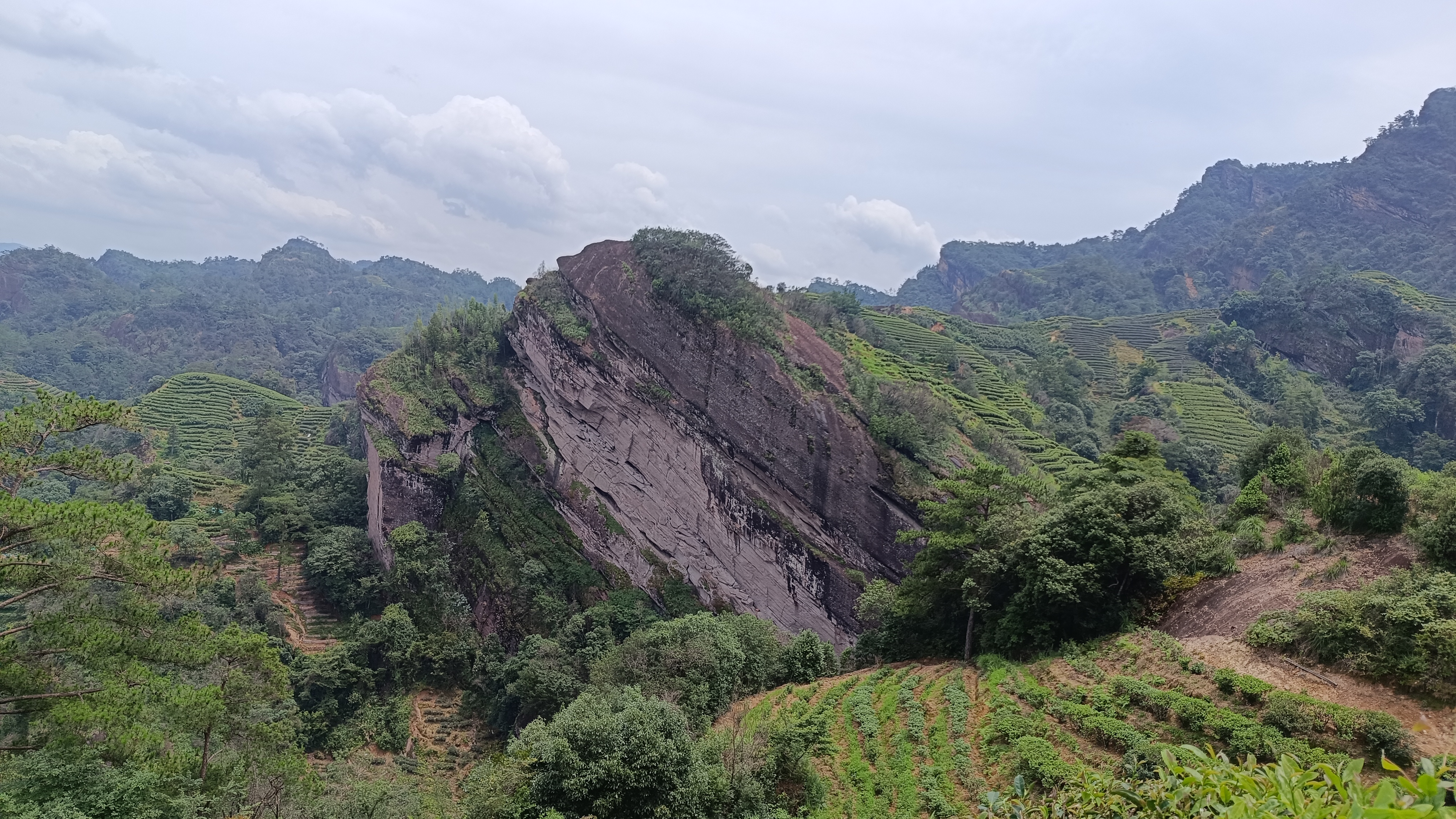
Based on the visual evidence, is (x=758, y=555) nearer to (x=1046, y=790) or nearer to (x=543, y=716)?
(x=543, y=716)

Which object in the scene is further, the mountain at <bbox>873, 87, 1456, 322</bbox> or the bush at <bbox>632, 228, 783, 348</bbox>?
the mountain at <bbox>873, 87, 1456, 322</bbox>

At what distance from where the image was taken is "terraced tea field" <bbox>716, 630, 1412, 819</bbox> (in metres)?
9.47

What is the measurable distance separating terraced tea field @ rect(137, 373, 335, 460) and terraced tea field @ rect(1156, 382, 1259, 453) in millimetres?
62357

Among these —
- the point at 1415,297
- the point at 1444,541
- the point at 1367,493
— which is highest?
the point at 1415,297

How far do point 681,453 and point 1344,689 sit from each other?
22.8m

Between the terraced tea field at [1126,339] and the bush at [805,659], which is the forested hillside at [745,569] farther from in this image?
the terraced tea field at [1126,339]

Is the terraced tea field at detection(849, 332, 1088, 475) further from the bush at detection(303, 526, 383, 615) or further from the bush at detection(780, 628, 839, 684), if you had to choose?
the bush at detection(303, 526, 383, 615)

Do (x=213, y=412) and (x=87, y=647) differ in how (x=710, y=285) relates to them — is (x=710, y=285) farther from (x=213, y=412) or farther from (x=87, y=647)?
(x=213, y=412)

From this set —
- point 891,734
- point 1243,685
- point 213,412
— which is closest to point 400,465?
point 891,734

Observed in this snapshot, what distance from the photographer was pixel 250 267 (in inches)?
6535

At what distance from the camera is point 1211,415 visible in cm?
4159

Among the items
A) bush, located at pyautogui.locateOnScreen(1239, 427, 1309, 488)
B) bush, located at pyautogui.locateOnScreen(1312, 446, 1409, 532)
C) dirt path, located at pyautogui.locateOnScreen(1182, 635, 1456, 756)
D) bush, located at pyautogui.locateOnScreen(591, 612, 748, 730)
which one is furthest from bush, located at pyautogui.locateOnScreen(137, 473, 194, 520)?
bush, located at pyautogui.locateOnScreen(1239, 427, 1309, 488)

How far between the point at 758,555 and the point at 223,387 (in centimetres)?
5784

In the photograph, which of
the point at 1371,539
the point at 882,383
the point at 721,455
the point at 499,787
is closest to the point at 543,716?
the point at 721,455
